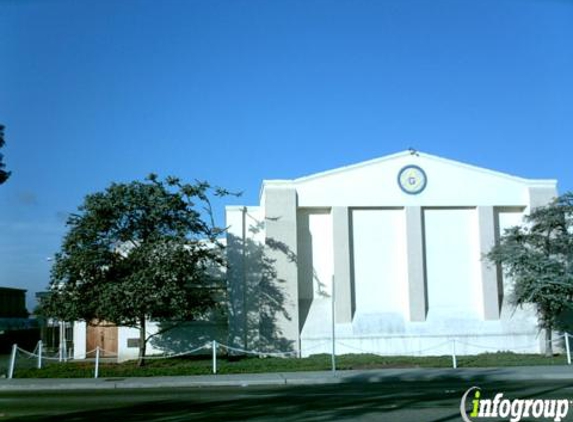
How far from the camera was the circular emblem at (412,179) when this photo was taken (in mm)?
30250

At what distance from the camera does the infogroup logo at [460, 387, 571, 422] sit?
38.6 feet

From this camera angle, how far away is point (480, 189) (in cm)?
3061

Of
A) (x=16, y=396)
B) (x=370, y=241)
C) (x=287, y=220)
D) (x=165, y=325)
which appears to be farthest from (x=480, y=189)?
(x=16, y=396)

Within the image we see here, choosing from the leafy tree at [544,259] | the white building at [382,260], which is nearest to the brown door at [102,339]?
the white building at [382,260]

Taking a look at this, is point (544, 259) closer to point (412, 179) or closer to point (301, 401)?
point (412, 179)

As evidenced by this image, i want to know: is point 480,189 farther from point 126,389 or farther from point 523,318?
point 126,389

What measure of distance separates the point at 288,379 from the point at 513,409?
9006 mm

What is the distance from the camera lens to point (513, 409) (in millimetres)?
12430

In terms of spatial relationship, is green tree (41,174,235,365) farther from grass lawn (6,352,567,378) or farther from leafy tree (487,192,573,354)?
leafy tree (487,192,573,354)

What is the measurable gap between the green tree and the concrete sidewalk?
3.88 meters

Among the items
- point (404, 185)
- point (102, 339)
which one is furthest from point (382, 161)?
point (102, 339)

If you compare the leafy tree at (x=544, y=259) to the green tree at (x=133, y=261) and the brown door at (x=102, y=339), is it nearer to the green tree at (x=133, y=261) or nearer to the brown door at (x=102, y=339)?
the green tree at (x=133, y=261)

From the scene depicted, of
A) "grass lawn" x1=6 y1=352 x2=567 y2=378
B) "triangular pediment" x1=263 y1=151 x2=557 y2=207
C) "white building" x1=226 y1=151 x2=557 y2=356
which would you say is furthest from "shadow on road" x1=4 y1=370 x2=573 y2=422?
"triangular pediment" x1=263 y1=151 x2=557 y2=207

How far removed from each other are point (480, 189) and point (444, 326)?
6327 millimetres
